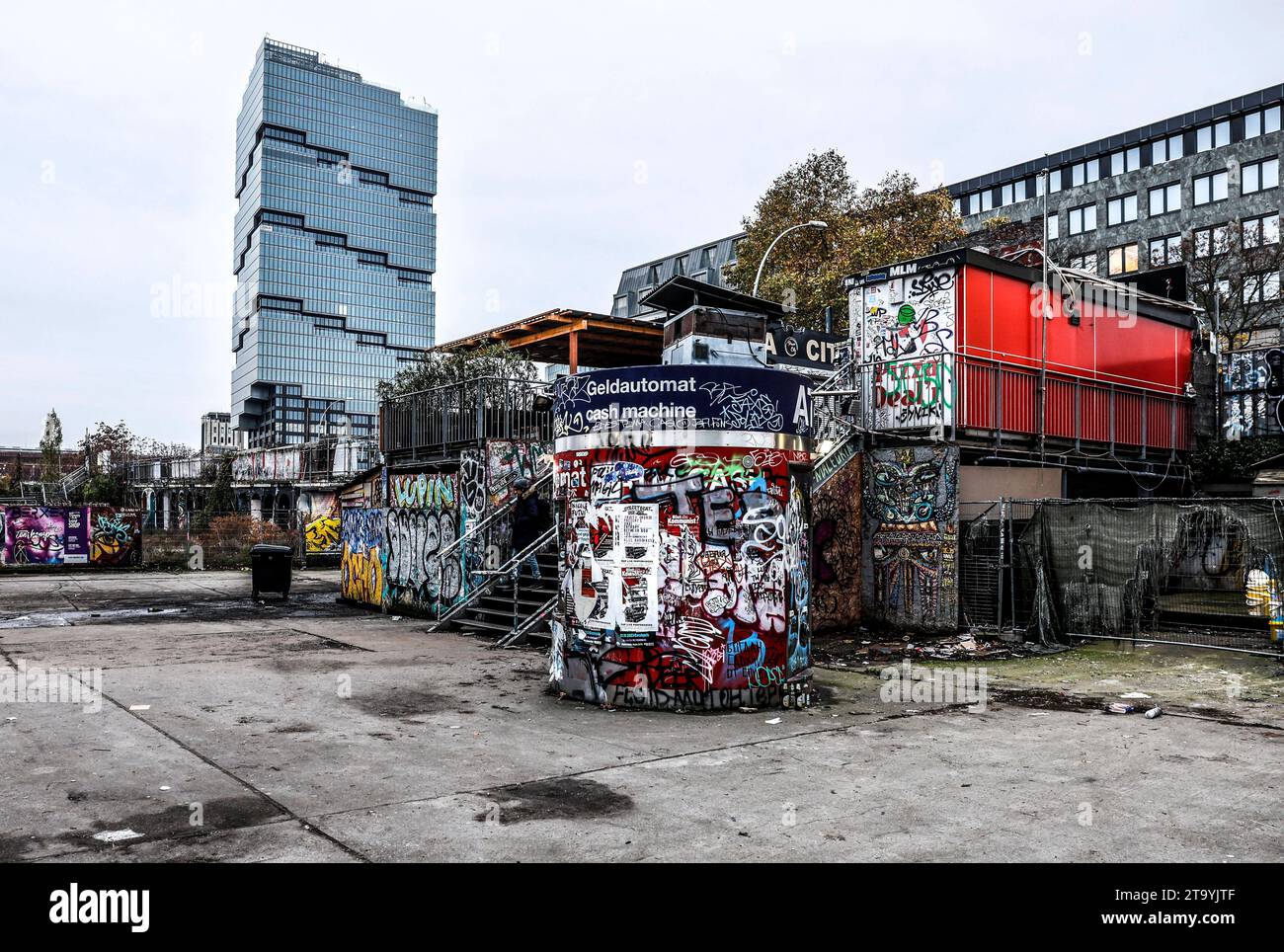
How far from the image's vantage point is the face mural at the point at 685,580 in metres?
9.34

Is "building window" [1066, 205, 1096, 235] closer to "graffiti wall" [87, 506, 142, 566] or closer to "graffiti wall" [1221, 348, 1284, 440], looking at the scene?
"graffiti wall" [1221, 348, 1284, 440]

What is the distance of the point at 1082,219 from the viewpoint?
62.0 metres

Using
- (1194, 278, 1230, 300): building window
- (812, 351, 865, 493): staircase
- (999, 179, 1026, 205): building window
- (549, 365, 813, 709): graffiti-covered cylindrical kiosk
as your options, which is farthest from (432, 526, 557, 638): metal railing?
(999, 179, 1026, 205): building window

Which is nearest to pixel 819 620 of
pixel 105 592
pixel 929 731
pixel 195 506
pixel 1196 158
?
pixel 929 731

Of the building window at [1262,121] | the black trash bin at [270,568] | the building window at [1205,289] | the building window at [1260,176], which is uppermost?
the building window at [1262,121]

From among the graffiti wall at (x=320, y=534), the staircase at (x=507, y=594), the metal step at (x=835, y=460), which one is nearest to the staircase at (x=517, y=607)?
the staircase at (x=507, y=594)

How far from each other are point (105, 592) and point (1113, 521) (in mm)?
21298

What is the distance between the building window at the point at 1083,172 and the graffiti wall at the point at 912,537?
55.6m

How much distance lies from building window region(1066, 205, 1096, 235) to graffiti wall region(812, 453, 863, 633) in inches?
2144

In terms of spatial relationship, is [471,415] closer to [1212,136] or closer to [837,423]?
[837,423]

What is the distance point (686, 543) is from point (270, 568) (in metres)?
14.3

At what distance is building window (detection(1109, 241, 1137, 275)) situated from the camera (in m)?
59.1

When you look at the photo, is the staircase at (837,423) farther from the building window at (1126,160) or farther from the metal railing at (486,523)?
the building window at (1126,160)
